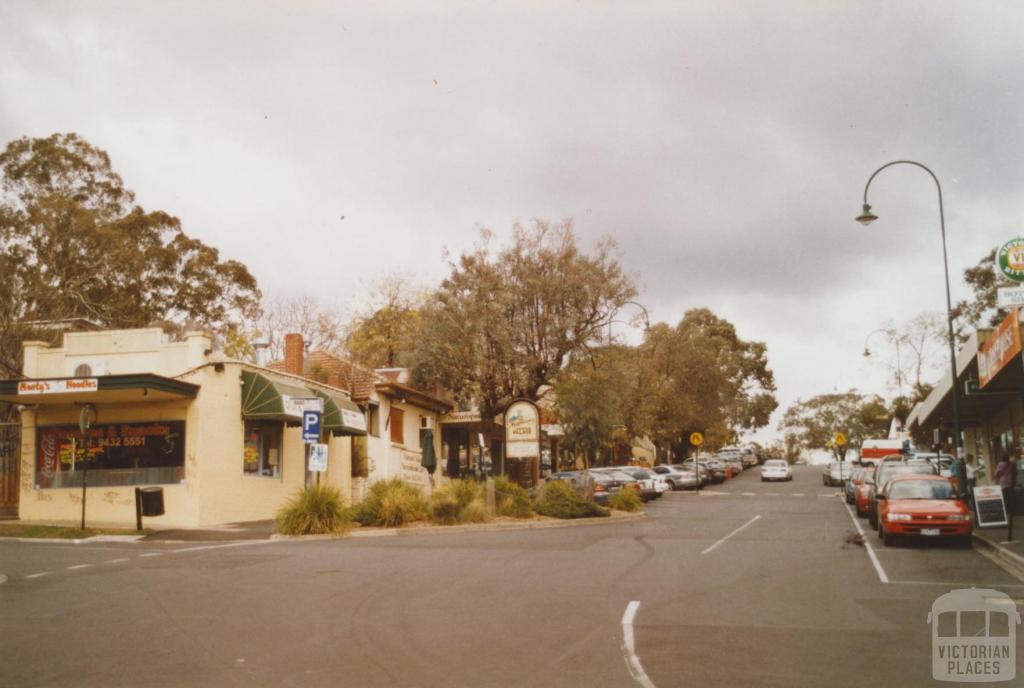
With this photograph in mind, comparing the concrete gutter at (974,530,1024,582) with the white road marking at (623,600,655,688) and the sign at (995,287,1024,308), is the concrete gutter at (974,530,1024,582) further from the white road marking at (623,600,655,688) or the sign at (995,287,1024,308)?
the white road marking at (623,600,655,688)

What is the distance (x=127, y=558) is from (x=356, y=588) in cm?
672

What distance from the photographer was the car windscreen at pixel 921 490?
66.6ft

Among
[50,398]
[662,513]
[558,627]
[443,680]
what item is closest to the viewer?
[443,680]

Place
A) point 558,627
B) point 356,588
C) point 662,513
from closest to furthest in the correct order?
1. point 558,627
2. point 356,588
3. point 662,513

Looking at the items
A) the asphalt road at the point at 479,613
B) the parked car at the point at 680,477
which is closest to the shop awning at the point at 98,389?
the asphalt road at the point at 479,613

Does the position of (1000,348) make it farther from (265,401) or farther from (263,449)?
(263,449)

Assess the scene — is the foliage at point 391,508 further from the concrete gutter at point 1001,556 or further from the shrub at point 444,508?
the concrete gutter at point 1001,556

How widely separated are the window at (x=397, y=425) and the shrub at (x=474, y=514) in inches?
501

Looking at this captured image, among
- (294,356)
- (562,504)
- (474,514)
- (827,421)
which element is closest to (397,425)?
(294,356)

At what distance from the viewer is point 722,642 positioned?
909 cm

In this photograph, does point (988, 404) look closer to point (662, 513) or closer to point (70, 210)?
point (662, 513)

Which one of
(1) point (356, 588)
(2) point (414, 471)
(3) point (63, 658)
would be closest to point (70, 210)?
(2) point (414, 471)

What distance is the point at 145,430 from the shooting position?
86.8 ft

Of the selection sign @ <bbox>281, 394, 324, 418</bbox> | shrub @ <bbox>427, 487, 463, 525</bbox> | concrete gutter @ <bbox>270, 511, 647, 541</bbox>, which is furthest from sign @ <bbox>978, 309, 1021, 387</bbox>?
sign @ <bbox>281, 394, 324, 418</bbox>
